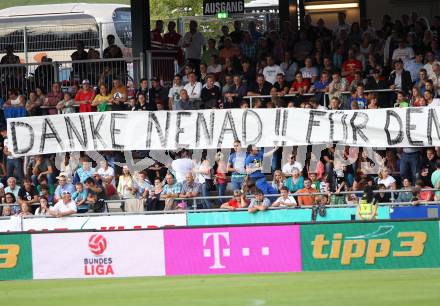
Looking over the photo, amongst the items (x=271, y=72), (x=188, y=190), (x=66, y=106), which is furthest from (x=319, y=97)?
(x=66, y=106)

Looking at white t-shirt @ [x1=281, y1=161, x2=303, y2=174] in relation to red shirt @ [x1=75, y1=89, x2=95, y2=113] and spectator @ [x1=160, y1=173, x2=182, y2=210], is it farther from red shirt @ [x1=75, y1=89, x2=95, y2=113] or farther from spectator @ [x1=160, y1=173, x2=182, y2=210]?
red shirt @ [x1=75, y1=89, x2=95, y2=113]

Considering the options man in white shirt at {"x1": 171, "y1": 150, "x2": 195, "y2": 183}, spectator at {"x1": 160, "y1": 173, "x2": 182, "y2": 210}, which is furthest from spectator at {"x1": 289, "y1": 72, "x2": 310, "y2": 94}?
spectator at {"x1": 160, "y1": 173, "x2": 182, "y2": 210}

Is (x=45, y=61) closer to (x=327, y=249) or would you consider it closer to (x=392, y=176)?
(x=392, y=176)

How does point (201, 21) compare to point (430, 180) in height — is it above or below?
above

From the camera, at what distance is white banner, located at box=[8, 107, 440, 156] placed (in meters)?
23.9

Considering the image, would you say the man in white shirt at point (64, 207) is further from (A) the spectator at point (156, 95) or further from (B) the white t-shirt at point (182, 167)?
(A) the spectator at point (156, 95)

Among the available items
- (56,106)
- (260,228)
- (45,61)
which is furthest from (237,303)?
(45,61)

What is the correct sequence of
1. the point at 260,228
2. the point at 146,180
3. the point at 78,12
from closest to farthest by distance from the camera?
1. the point at 260,228
2. the point at 146,180
3. the point at 78,12

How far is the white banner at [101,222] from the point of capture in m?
24.1

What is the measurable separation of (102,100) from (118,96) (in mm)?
413

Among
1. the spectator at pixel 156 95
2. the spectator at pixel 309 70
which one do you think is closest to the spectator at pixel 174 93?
the spectator at pixel 156 95

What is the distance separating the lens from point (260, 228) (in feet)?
64.6

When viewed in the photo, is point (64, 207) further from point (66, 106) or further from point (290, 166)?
point (290, 166)

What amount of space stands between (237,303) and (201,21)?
2324cm
